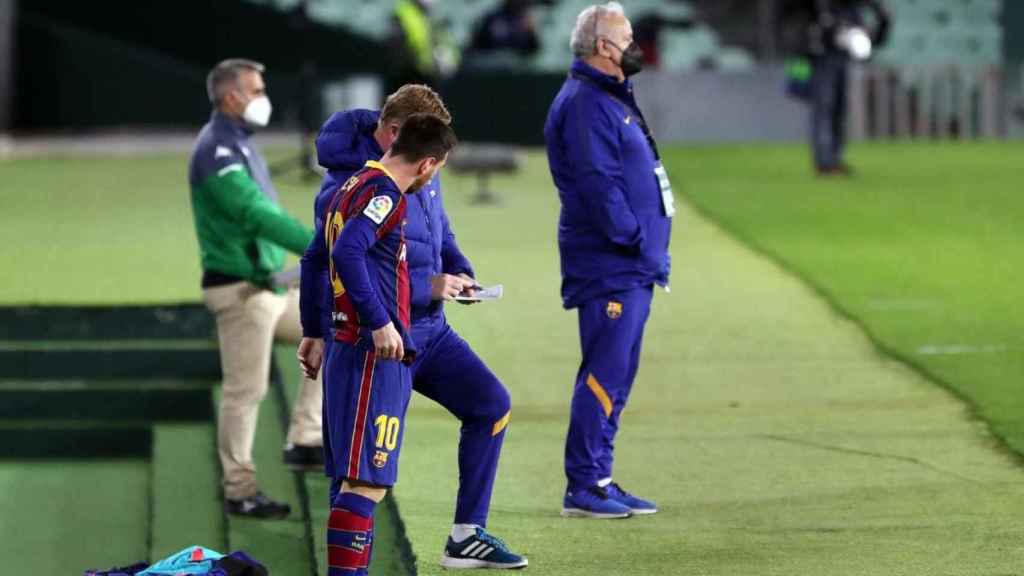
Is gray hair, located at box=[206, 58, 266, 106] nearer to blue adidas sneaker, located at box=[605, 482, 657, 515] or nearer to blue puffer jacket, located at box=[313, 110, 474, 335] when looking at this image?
blue puffer jacket, located at box=[313, 110, 474, 335]

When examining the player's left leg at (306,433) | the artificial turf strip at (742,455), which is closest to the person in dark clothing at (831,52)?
the artificial turf strip at (742,455)

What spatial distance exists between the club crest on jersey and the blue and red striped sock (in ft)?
3.05

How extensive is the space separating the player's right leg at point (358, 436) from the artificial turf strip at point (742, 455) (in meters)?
0.68

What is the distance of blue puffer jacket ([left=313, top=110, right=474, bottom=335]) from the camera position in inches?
273

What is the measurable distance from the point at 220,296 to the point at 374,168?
2.94 metres

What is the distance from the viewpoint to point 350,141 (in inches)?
288

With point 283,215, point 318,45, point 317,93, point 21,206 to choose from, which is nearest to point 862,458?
point 283,215

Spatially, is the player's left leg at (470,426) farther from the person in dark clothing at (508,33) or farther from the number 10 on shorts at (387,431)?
the person in dark clothing at (508,33)

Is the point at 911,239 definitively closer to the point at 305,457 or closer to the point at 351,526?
the point at 305,457

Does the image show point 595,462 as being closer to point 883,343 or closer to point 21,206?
point 883,343

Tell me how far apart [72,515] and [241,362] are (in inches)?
93.6

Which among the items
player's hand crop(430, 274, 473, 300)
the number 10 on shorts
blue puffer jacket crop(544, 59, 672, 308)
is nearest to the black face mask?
blue puffer jacket crop(544, 59, 672, 308)

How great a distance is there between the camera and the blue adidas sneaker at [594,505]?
326 inches

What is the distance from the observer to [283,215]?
30.3 feet
